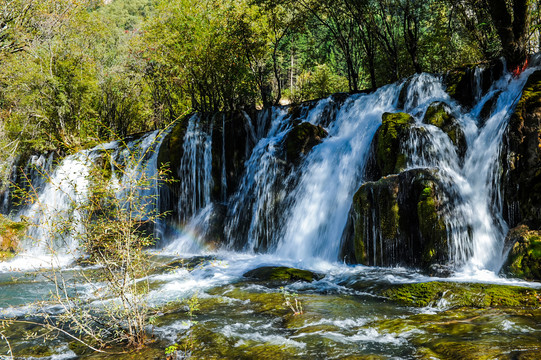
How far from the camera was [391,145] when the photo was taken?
1051 cm

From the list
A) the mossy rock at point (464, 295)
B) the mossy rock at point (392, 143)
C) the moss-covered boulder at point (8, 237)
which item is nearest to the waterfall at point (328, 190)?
the mossy rock at point (392, 143)

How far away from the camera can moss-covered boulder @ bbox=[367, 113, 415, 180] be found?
1028 cm

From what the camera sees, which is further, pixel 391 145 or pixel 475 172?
pixel 391 145

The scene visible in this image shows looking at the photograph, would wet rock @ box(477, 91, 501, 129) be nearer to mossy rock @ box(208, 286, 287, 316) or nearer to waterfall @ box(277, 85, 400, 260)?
waterfall @ box(277, 85, 400, 260)

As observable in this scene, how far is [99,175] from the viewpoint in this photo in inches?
196

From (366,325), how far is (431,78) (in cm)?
1116

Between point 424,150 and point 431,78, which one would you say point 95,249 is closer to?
point 424,150

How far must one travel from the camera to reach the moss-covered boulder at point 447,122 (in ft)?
33.7

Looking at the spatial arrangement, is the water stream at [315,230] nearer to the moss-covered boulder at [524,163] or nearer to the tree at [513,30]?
the moss-covered boulder at [524,163]

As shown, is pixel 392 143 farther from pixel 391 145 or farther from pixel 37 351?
pixel 37 351

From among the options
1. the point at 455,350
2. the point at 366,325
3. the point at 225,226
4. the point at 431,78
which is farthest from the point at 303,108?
the point at 455,350

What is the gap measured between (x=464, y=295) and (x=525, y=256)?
1.98 m

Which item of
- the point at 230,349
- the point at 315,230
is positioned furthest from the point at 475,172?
the point at 230,349

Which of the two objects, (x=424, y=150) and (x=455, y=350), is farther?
(x=424, y=150)
